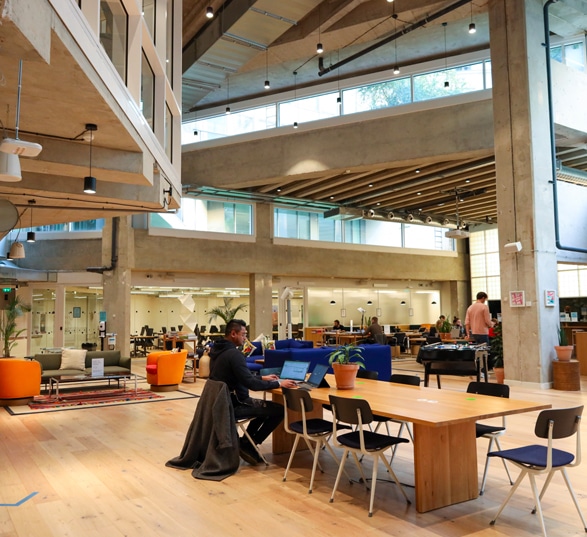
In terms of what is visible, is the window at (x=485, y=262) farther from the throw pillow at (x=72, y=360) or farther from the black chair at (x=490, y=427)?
the black chair at (x=490, y=427)

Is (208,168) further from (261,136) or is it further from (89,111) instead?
(89,111)

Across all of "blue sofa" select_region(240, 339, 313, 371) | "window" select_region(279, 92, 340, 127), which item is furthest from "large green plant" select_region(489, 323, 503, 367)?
"window" select_region(279, 92, 340, 127)

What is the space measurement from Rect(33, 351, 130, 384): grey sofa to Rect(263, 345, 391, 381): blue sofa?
10.8ft

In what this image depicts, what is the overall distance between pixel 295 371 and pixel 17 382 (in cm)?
590

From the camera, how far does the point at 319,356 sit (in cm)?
898

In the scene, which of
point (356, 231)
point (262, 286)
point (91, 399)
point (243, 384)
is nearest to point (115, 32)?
point (243, 384)

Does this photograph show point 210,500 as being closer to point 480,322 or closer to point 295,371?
point 295,371

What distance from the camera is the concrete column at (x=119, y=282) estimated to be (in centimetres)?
1528

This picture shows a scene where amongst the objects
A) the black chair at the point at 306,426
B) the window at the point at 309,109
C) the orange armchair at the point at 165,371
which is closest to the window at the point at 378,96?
the window at the point at 309,109

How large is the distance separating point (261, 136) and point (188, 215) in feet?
11.6

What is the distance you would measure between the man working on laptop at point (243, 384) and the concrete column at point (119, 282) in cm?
1090

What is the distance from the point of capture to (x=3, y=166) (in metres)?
4.07

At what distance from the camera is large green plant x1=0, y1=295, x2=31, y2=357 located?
14.0m

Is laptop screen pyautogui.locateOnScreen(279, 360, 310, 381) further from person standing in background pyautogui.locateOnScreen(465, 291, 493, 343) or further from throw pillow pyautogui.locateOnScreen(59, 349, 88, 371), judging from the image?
throw pillow pyautogui.locateOnScreen(59, 349, 88, 371)
